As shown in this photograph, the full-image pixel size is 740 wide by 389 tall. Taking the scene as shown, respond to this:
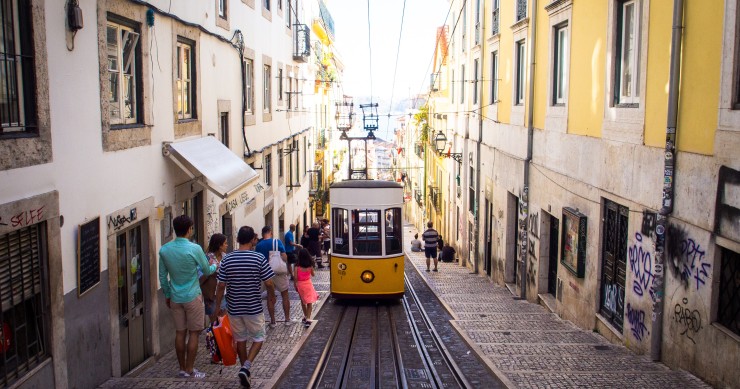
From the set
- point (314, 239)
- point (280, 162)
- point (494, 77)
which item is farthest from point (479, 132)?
point (280, 162)

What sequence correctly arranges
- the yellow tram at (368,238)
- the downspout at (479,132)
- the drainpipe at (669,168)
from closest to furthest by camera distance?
the drainpipe at (669,168) < the yellow tram at (368,238) < the downspout at (479,132)

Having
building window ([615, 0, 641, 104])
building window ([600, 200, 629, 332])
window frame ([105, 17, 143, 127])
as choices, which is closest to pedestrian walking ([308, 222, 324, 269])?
building window ([600, 200, 629, 332])

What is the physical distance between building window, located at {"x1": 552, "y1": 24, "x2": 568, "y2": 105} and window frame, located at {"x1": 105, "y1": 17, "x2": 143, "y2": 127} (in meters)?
7.93

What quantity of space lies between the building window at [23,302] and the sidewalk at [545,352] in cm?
466

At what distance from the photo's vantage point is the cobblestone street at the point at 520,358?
7371 mm

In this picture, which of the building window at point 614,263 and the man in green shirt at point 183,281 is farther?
the building window at point 614,263

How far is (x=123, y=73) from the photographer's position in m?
8.67

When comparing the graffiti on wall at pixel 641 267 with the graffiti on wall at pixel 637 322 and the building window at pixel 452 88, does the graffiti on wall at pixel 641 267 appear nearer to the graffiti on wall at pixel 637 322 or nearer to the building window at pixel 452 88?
the graffiti on wall at pixel 637 322

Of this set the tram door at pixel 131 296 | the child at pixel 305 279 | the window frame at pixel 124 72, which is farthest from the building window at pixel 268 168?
the tram door at pixel 131 296

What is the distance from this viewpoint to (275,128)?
20719 mm

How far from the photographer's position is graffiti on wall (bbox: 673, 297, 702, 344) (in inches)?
297

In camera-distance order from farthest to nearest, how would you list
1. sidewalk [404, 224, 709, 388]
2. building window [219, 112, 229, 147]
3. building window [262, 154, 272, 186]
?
building window [262, 154, 272, 186] → building window [219, 112, 229, 147] → sidewalk [404, 224, 709, 388]

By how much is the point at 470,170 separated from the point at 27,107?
18.5 m

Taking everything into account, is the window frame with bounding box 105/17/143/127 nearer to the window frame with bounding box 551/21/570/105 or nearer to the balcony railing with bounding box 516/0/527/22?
the window frame with bounding box 551/21/570/105
